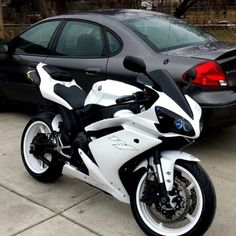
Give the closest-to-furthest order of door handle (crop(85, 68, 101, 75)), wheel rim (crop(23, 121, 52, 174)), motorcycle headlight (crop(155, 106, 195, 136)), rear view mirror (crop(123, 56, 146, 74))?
motorcycle headlight (crop(155, 106, 195, 136))
rear view mirror (crop(123, 56, 146, 74))
wheel rim (crop(23, 121, 52, 174))
door handle (crop(85, 68, 101, 75))

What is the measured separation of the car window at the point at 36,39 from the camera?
19.2 feet

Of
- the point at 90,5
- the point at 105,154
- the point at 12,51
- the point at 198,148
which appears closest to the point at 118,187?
the point at 105,154

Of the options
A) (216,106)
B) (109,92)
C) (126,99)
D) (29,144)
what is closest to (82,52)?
(29,144)

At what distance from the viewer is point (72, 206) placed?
3.74 meters

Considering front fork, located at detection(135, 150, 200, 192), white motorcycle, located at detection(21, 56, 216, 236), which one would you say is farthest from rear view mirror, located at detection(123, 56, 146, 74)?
front fork, located at detection(135, 150, 200, 192)

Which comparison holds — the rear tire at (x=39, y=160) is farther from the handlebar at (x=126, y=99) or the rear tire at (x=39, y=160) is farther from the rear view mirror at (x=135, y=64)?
the rear view mirror at (x=135, y=64)

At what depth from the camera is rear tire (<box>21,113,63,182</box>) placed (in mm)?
4062

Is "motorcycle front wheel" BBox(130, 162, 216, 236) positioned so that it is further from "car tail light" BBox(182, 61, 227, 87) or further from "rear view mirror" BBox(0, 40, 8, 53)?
"rear view mirror" BBox(0, 40, 8, 53)

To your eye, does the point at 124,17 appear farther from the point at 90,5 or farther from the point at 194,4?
the point at 90,5

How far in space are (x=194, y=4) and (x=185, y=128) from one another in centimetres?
1025

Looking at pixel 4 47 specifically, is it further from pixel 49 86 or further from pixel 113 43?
pixel 49 86

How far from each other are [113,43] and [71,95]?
59.1 inches

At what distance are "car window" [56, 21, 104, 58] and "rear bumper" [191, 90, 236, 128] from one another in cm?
138

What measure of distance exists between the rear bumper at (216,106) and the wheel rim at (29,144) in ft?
5.03
